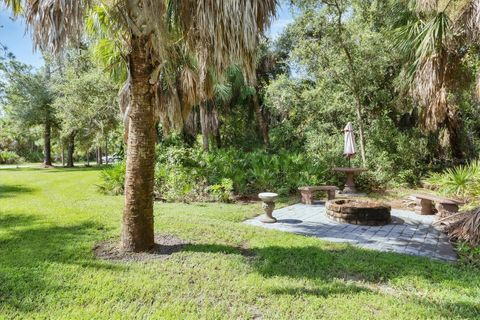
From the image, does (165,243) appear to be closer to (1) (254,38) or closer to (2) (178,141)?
(1) (254,38)

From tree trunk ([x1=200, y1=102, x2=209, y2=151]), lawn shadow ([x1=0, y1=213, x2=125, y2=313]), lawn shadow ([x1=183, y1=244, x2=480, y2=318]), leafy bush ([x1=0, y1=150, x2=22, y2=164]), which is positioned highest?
tree trunk ([x1=200, y1=102, x2=209, y2=151])

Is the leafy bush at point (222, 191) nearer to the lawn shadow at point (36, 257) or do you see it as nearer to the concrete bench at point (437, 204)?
the lawn shadow at point (36, 257)

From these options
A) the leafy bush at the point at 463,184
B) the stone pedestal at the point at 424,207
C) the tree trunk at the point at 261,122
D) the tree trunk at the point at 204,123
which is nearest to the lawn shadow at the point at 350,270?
the stone pedestal at the point at 424,207

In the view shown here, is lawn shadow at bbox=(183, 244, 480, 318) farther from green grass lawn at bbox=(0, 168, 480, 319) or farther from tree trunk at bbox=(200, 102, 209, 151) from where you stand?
tree trunk at bbox=(200, 102, 209, 151)

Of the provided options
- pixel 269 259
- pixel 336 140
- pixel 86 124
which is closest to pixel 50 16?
pixel 269 259

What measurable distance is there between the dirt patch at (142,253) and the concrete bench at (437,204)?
5.85 m

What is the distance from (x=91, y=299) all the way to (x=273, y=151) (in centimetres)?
1392

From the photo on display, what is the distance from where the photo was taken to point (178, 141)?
14.6 metres

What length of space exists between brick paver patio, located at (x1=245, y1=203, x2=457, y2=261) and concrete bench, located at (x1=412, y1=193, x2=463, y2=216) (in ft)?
0.82

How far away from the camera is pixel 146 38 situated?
4.74m

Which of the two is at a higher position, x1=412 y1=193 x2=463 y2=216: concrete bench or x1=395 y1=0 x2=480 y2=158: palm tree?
x1=395 y1=0 x2=480 y2=158: palm tree

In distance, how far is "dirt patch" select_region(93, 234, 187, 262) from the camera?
4746 millimetres

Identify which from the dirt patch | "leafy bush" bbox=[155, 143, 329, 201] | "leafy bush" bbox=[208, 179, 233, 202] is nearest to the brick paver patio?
"leafy bush" bbox=[208, 179, 233, 202]

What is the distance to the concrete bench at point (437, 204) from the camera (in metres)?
7.14
